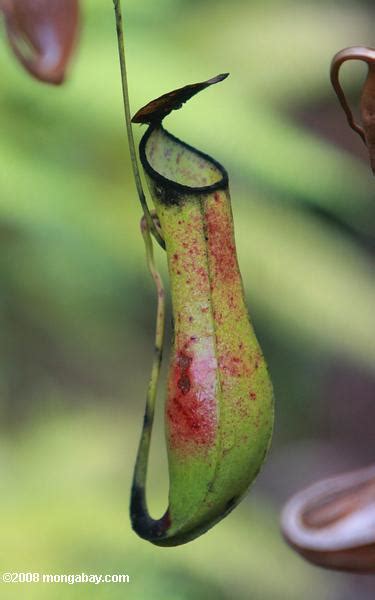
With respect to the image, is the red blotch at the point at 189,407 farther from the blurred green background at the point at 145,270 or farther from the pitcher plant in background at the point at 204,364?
the blurred green background at the point at 145,270

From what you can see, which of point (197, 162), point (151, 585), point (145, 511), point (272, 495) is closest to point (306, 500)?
point (272, 495)

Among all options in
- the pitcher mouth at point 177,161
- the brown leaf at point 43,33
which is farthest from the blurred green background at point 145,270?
the pitcher mouth at point 177,161

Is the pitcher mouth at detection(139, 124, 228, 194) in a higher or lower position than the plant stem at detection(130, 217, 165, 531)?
higher

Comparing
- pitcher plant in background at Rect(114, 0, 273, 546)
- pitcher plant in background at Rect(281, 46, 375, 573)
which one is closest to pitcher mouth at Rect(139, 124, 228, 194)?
pitcher plant in background at Rect(114, 0, 273, 546)

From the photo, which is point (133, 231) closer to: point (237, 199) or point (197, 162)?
point (237, 199)

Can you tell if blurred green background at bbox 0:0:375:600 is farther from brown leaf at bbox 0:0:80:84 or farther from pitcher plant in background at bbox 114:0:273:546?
pitcher plant in background at bbox 114:0:273:546

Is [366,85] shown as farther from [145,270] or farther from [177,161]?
[145,270]
